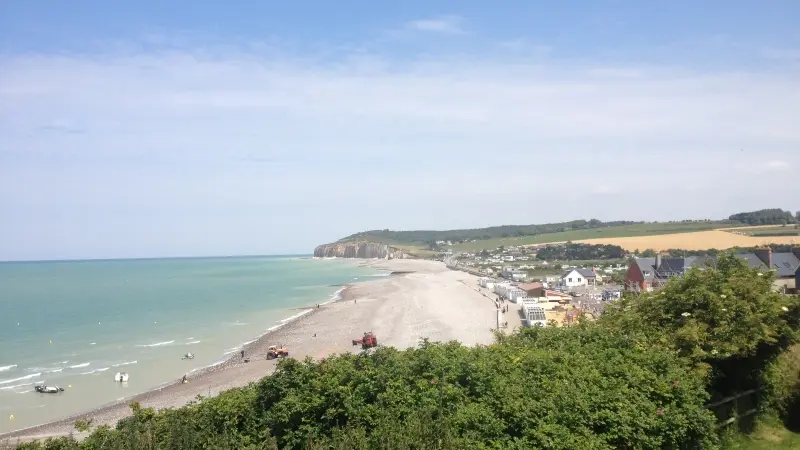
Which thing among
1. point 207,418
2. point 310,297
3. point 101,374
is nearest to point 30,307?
point 310,297

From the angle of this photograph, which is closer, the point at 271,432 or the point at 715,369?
the point at 271,432

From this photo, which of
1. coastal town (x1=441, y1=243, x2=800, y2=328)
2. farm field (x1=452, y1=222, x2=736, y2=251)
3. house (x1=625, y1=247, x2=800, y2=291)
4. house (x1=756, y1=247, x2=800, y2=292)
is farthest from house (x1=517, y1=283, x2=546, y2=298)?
farm field (x1=452, y1=222, x2=736, y2=251)

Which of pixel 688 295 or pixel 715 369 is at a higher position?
pixel 688 295

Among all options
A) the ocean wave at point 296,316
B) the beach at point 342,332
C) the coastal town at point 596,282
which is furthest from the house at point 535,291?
→ the ocean wave at point 296,316

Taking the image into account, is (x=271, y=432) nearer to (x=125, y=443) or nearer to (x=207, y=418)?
(x=207, y=418)

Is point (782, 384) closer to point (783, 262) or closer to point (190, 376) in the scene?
point (190, 376)

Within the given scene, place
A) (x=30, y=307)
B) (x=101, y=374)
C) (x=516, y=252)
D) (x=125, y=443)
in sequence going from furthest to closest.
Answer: (x=516, y=252)
(x=30, y=307)
(x=101, y=374)
(x=125, y=443)
